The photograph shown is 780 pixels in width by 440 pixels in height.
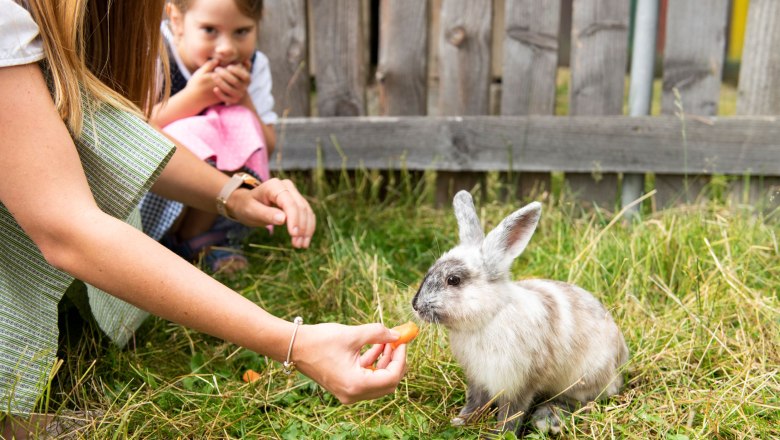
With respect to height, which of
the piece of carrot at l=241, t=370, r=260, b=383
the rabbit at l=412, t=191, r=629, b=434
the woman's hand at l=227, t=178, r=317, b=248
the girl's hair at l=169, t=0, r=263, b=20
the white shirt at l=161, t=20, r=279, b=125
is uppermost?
the girl's hair at l=169, t=0, r=263, b=20

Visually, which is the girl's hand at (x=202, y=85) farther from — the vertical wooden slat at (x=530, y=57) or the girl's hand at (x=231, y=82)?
the vertical wooden slat at (x=530, y=57)

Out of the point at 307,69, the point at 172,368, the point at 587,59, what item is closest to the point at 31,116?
the point at 172,368

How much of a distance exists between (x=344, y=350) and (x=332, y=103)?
87.8 inches

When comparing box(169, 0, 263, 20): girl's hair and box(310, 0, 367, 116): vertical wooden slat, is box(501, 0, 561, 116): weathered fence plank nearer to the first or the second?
box(310, 0, 367, 116): vertical wooden slat

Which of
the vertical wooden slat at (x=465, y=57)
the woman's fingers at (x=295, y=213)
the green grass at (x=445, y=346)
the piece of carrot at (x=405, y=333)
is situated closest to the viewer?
the piece of carrot at (x=405, y=333)

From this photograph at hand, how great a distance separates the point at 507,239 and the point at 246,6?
148 centimetres

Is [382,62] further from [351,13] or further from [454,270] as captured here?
[454,270]

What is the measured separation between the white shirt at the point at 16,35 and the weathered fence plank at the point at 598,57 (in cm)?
245

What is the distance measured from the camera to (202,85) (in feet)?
9.85

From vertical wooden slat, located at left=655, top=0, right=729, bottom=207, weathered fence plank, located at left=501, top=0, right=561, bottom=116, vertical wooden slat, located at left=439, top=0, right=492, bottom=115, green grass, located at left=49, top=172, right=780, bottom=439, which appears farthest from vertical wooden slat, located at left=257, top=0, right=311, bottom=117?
vertical wooden slat, located at left=655, top=0, right=729, bottom=207

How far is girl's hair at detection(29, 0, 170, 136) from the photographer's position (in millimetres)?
1788

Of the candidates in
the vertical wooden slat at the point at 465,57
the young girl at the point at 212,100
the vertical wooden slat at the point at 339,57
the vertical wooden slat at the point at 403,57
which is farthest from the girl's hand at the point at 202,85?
the vertical wooden slat at the point at 465,57

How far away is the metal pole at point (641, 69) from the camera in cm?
350

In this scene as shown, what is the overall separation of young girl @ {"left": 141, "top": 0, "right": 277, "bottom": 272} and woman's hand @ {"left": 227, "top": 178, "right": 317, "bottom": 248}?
49 cm
